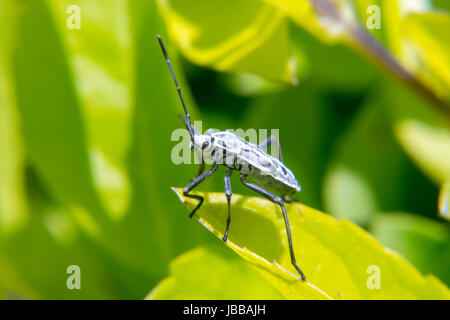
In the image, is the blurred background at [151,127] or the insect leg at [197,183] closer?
the insect leg at [197,183]

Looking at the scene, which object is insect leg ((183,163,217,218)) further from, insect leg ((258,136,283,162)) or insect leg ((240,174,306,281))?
insect leg ((258,136,283,162))

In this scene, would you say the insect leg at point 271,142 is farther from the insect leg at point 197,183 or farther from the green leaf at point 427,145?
the green leaf at point 427,145

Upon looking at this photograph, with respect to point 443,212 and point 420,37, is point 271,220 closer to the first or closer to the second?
point 443,212

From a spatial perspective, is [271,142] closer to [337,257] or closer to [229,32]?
[229,32]

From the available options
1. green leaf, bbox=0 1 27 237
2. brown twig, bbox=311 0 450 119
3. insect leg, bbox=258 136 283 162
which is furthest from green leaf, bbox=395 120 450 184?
green leaf, bbox=0 1 27 237

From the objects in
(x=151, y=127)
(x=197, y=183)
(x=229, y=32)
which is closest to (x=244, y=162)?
(x=197, y=183)

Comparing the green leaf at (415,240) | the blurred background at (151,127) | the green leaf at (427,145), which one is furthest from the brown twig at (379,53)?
the green leaf at (415,240)
